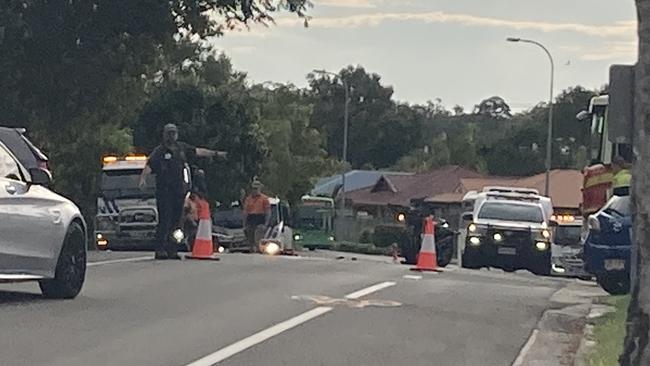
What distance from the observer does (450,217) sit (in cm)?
7862

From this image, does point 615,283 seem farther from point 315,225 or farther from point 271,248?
point 315,225

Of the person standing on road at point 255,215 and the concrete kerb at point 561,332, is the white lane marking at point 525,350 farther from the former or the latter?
the person standing on road at point 255,215

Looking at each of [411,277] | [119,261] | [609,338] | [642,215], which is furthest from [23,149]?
[642,215]

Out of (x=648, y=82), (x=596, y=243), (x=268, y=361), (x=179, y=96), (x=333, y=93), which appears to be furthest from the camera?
(x=333, y=93)

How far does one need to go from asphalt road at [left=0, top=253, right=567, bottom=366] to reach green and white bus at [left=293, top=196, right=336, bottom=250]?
4932cm

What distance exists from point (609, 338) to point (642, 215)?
4.56 meters

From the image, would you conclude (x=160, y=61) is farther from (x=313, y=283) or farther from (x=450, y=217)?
(x=450, y=217)

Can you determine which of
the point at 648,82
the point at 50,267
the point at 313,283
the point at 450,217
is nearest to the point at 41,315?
the point at 50,267

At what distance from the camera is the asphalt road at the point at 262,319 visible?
10.4 m

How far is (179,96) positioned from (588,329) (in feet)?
143

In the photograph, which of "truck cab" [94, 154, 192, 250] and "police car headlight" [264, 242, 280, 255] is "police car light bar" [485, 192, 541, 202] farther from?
"truck cab" [94, 154, 192, 250]

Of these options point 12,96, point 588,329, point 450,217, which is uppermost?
point 12,96

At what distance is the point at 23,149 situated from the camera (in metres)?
16.0

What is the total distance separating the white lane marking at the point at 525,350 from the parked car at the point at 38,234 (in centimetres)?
424
